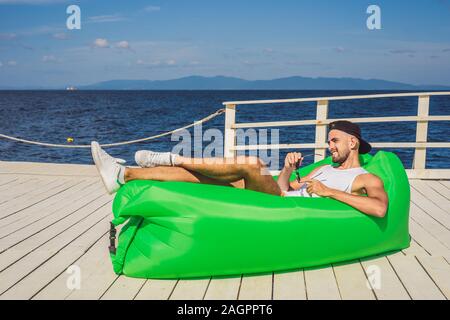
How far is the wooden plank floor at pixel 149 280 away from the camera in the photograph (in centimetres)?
271

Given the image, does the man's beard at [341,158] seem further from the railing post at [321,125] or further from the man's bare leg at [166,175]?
the railing post at [321,125]

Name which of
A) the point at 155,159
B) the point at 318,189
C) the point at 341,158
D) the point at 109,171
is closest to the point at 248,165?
the point at 318,189

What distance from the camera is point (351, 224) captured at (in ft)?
9.86

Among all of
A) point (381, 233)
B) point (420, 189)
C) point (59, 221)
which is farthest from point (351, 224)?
point (420, 189)

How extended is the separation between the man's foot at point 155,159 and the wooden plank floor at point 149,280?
66 centimetres

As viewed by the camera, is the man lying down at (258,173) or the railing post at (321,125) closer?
the man lying down at (258,173)

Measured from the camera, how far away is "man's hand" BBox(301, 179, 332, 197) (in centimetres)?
311

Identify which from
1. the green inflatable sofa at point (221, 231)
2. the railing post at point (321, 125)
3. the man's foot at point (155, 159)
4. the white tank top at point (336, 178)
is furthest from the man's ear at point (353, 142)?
the railing post at point (321, 125)

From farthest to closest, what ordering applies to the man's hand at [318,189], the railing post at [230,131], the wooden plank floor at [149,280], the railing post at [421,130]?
1. the railing post at [230,131]
2. the railing post at [421,130]
3. the man's hand at [318,189]
4. the wooden plank floor at [149,280]

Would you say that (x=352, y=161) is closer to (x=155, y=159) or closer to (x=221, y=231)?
(x=221, y=231)

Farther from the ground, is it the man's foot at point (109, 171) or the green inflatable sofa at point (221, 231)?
the man's foot at point (109, 171)

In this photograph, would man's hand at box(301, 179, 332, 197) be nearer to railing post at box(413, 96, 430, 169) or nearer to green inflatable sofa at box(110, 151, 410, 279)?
green inflatable sofa at box(110, 151, 410, 279)

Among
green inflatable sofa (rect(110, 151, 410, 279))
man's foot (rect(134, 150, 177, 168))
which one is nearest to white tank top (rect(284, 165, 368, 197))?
green inflatable sofa (rect(110, 151, 410, 279))
